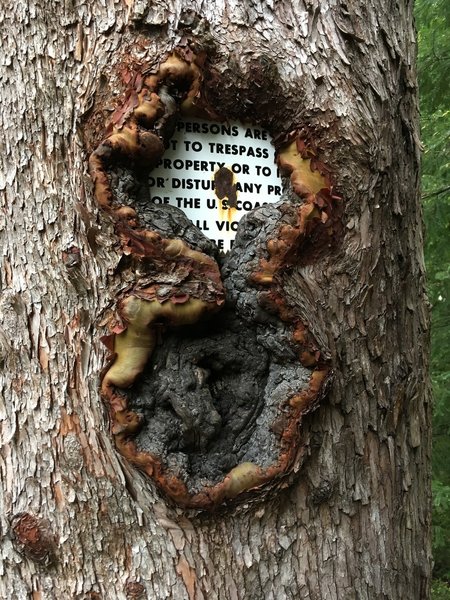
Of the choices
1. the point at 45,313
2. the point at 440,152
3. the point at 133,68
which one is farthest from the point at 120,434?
the point at 440,152

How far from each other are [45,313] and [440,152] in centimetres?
481

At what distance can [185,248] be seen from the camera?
1183mm

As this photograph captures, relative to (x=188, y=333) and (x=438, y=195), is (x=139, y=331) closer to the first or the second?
(x=188, y=333)

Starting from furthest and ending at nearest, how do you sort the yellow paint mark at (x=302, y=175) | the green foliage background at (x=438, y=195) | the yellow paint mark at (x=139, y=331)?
1. the green foliage background at (x=438, y=195)
2. the yellow paint mark at (x=302, y=175)
3. the yellow paint mark at (x=139, y=331)

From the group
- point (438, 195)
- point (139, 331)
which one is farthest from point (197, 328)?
point (438, 195)

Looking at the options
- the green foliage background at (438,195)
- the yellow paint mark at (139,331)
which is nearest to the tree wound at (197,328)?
the yellow paint mark at (139,331)

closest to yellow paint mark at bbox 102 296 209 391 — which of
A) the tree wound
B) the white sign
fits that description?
the tree wound

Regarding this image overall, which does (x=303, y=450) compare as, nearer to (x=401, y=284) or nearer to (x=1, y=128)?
(x=401, y=284)

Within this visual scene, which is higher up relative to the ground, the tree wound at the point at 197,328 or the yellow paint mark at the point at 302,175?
the yellow paint mark at the point at 302,175

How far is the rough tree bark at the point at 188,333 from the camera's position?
1.18 m

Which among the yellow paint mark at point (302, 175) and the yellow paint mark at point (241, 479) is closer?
the yellow paint mark at point (241, 479)

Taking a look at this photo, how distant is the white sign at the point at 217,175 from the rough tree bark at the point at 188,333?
0.18 feet

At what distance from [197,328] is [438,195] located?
4.48m

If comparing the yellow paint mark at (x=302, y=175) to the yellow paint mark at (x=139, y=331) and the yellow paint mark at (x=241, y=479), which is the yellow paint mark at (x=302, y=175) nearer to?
the yellow paint mark at (x=139, y=331)
